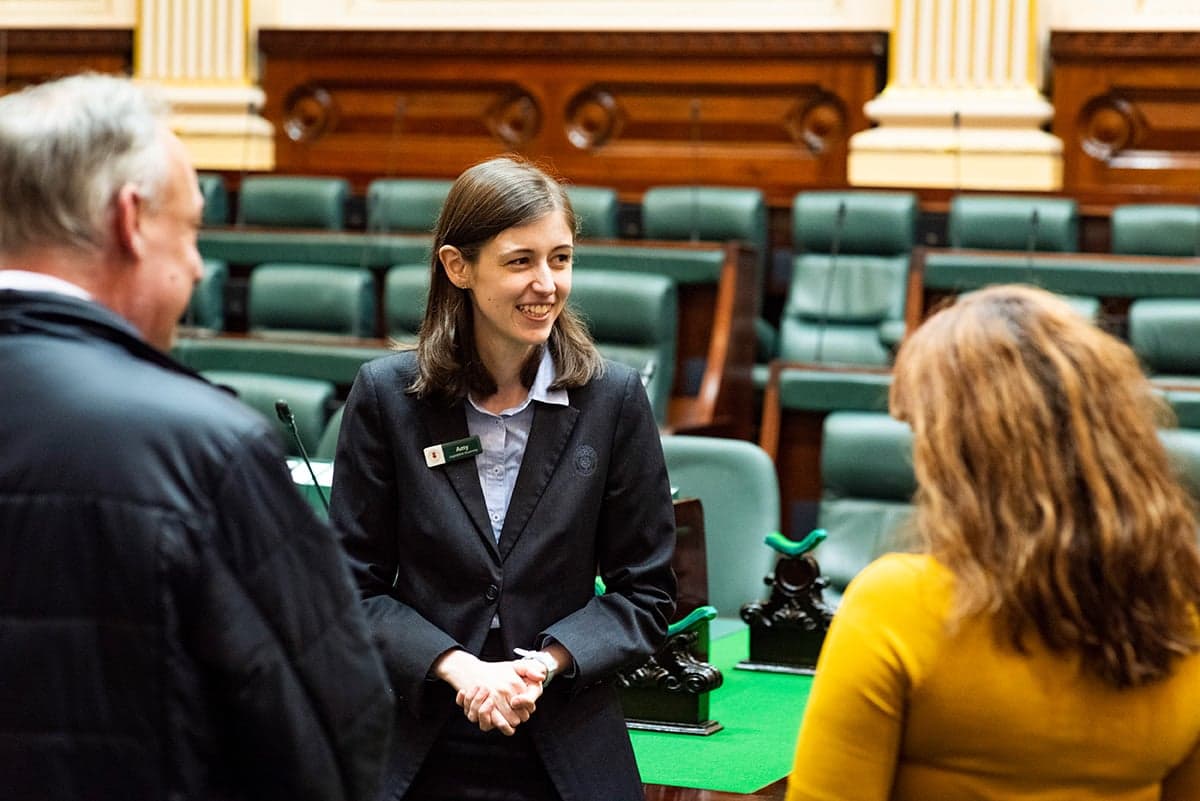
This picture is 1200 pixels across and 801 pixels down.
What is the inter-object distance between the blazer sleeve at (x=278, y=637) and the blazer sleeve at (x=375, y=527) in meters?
0.49

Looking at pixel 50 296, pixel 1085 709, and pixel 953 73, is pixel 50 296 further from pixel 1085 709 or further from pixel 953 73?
pixel 953 73

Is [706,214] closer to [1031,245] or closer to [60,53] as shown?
[1031,245]

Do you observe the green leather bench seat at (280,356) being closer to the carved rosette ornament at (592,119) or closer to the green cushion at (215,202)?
the green cushion at (215,202)

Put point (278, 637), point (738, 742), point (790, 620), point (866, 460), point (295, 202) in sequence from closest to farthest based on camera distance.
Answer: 1. point (278, 637)
2. point (738, 742)
3. point (790, 620)
4. point (866, 460)
5. point (295, 202)

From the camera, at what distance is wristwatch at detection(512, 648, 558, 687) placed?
1406 mm

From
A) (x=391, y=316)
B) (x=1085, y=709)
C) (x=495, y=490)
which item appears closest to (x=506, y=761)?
(x=495, y=490)

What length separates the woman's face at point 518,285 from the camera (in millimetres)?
1507

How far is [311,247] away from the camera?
184 inches

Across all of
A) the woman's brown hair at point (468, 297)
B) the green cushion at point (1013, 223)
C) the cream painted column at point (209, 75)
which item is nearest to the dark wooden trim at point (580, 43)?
the cream painted column at point (209, 75)

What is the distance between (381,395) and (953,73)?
427cm

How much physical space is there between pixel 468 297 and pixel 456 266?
0.03m

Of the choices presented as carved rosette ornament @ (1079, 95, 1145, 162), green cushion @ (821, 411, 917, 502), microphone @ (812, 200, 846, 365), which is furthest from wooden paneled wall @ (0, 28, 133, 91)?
green cushion @ (821, 411, 917, 502)

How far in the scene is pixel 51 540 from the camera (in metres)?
0.89

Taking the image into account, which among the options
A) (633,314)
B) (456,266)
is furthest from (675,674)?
(633,314)
